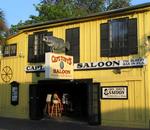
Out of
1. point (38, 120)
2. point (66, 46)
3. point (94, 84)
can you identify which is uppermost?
point (66, 46)

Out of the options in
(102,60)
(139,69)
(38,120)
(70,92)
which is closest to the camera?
(139,69)

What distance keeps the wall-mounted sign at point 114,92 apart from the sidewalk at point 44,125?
1606mm

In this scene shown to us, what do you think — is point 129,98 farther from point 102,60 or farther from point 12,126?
point 12,126

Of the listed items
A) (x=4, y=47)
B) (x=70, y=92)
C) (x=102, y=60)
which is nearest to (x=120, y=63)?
(x=102, y=60)

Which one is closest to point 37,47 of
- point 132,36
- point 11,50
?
point 11,50

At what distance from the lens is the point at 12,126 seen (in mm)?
22219

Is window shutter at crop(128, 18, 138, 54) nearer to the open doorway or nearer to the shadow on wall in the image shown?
the shadow on wall

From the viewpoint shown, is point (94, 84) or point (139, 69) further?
point (94, 84)

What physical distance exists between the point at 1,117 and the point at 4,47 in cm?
432

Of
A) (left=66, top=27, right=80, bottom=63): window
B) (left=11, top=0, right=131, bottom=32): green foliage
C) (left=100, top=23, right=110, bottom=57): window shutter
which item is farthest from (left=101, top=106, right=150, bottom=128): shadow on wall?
(left=11, top=0, right=131, bottom=32): green foliage

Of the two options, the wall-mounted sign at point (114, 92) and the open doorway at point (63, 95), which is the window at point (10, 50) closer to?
the open doorway at point (63, 95)

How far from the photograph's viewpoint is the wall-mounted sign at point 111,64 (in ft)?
71.1

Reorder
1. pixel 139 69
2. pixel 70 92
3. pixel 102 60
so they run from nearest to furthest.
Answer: pixel 139 69 < pixel 102 60 < pixel 70 92

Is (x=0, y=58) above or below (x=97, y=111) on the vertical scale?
above
